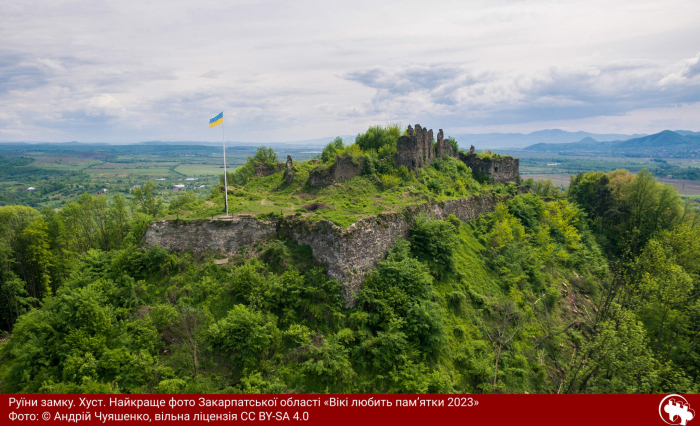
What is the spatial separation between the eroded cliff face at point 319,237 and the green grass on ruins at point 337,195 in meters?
0.98

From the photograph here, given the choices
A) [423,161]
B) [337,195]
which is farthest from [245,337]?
[423,161]

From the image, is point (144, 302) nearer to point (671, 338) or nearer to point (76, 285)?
point (76, 285)

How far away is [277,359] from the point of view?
67.1 ft

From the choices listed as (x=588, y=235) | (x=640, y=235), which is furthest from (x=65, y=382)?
(x=640, y=235)

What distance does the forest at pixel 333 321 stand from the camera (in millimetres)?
19578

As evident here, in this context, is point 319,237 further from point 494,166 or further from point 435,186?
point 494,166

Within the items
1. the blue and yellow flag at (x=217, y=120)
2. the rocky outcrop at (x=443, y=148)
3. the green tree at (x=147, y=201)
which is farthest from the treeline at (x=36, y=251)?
the rocky outcrop at (x=443, y=148)

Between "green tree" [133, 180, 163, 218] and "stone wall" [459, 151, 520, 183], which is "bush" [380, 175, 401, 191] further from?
A: "green tree" [133, 180, 163, 218]

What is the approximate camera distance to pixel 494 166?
51000 mm

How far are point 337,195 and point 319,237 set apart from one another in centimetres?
833

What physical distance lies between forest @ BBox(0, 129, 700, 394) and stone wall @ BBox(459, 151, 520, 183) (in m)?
17.8

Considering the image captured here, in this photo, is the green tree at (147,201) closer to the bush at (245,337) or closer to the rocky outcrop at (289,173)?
the rocky outcrop at (289,173)

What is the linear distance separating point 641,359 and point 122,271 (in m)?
37.1

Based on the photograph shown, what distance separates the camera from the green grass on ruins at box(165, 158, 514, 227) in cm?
2827
